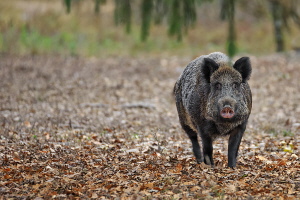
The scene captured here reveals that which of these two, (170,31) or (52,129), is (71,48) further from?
(170,31)

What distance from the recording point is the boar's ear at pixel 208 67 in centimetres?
667

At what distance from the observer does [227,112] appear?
613cm

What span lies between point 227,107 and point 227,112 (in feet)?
0.24

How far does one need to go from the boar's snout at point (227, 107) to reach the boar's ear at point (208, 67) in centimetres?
61

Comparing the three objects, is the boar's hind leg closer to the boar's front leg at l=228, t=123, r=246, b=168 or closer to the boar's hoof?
the boar's front leg at l=228, t=123, r=246, b=168

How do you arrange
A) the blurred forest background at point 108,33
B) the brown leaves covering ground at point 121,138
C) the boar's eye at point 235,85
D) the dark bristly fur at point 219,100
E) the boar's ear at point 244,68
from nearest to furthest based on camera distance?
1. the brown leaves covering ground at point 121,138
2. the dark bristly fur at point 219,100
3. the boar's eye at point 235,85
4. the boar's ear at point 244,68
5. the blurred forest background at point 108,33

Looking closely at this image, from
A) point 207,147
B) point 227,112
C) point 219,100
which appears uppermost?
point 219,100

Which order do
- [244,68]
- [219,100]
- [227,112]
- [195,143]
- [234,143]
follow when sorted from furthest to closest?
[195,143] < [234,143] < [244,68] < [219,100] < [227,112]

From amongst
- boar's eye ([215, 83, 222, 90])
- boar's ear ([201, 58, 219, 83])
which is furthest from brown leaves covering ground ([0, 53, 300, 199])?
boar's ear ([201, 58, 219, 83])

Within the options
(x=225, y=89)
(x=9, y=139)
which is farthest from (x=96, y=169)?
(x=9, y=139)

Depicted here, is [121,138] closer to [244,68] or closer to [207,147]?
[207,147]

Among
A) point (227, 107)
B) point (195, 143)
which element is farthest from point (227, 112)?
point (195, 143)

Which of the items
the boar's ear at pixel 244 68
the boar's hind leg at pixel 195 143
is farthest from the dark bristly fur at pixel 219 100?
the boar's hind leg at pixel 195 143

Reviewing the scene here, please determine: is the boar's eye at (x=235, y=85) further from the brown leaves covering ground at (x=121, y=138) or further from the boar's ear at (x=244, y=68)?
the brown leaves covering ground at (x=121, y=138)
